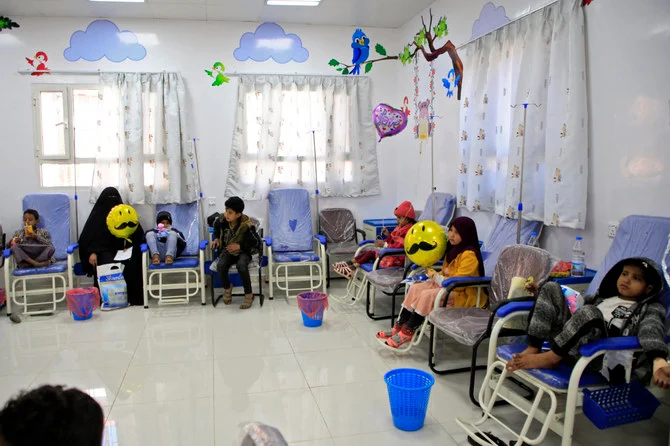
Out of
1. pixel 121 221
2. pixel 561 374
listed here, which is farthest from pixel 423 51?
pixel 561 374

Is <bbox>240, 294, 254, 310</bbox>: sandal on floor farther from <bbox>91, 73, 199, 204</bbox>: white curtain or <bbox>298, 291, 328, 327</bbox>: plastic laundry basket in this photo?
<bbox>91, 73, 199, 204</bbox>: white curtain

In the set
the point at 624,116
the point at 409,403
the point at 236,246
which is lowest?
the point at 409,403

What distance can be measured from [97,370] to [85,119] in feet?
9.77

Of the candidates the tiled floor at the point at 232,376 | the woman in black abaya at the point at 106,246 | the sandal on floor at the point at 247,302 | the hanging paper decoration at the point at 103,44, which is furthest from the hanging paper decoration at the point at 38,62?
the sandal on floor at the point at 247,302

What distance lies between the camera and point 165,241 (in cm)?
479

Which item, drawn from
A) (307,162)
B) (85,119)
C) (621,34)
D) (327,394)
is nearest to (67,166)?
(85,119)

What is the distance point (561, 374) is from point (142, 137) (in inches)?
175

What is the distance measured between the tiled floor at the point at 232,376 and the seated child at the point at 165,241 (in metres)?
0.53

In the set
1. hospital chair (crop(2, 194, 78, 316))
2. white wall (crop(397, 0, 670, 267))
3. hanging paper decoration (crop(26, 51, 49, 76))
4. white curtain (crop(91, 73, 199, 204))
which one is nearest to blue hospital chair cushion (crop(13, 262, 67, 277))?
hospital chair (crop(2, 194, 78, 316))

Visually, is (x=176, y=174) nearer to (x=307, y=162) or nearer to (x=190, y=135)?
(x=190, y=135)

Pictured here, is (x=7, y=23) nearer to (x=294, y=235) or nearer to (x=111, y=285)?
(x=111, y=285)

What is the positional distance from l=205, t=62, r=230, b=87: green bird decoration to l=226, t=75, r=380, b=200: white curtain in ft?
0.68

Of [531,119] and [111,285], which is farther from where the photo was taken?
[111,285]

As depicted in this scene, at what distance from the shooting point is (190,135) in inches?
205
